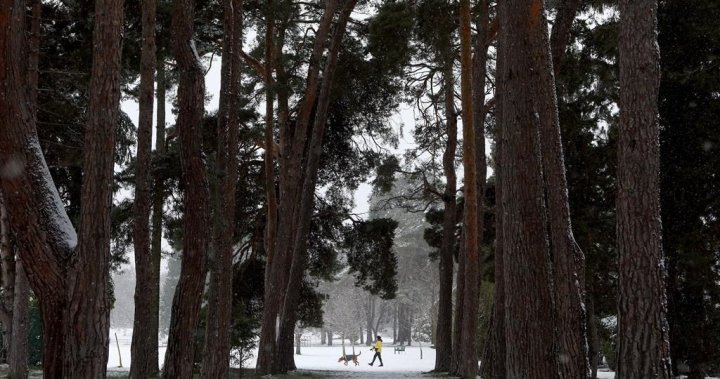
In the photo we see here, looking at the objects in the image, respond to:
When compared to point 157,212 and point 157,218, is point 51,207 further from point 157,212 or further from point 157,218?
point 157,218

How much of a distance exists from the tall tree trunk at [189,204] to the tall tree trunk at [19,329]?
4939 millimetres

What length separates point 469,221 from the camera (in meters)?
14.6

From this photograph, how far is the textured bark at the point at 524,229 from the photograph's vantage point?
7090 millimetres

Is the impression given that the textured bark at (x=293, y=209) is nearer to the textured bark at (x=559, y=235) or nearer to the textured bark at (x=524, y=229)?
the textured bark at (x=559, y=235)

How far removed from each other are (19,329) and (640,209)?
439 inches

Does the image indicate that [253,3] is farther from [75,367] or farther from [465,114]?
[75,367]

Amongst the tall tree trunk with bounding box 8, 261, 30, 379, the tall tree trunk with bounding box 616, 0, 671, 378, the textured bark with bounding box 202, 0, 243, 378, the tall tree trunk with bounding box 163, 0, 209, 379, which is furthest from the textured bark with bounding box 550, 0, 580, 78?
the tall tree trunk with bounding box 8, 261, 30, 379

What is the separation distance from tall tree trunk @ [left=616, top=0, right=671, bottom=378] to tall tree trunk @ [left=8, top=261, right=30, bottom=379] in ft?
34.2

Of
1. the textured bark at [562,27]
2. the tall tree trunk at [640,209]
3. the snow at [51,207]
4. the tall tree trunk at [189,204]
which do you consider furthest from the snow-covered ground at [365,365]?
the tall tree trunk at [640,209]

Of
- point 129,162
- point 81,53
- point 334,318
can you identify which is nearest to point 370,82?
point 129,162

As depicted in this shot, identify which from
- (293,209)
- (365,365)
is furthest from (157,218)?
(365,365)

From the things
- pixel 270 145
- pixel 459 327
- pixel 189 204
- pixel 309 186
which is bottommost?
pixel 459 327

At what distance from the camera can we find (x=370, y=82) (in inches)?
755

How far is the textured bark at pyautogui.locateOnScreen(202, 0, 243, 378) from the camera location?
1006 cm
